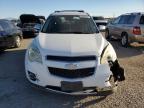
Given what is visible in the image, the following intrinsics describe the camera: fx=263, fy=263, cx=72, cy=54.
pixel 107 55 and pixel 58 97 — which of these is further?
pixel 58 97

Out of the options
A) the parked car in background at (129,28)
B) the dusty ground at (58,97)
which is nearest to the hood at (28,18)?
the parked car in background at (129,28)

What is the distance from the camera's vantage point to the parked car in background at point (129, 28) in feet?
40.4

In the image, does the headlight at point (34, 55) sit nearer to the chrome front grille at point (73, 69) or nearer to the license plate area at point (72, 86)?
the chrome front grille at point (73, 69)

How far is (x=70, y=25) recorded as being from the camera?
723cm

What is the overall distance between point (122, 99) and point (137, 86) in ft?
3.37

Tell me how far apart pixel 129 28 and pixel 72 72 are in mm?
8532

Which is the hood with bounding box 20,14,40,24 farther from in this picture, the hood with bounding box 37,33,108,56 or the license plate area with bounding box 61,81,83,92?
the license plate area with bounding box 61,81,83,92

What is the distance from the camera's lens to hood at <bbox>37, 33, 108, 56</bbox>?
17.1 ft

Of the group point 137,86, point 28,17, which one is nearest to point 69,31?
point 137,86

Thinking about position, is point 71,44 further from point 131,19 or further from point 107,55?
point 131,19

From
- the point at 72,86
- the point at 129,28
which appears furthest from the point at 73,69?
the point at 129,28

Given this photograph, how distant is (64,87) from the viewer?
4.93m

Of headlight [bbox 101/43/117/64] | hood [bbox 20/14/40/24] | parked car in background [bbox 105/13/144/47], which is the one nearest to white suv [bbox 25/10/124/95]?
headlight [bbox 101/43/117/64]

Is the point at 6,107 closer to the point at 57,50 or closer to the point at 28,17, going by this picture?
the point at 57,50
